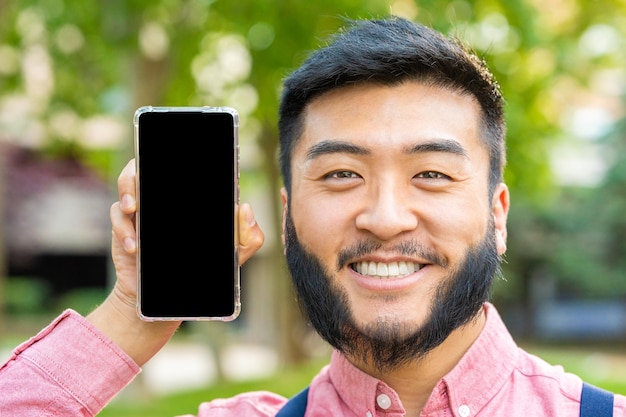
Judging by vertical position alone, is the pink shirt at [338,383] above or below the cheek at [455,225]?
below

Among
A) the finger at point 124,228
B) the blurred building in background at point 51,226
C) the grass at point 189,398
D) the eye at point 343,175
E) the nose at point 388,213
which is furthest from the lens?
the blurred building in background at point 51,226

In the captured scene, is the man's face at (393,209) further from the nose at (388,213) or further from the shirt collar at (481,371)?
the shirt collar at (481,371)

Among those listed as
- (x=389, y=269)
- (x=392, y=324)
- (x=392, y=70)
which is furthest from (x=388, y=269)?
(x=392, y=70)

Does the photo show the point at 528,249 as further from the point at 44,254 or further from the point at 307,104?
the point at 307,104

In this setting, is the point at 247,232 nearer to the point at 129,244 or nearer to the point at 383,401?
the point at 129,244

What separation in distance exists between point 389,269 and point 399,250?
48mm

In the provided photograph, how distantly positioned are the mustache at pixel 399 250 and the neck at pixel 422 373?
22cm

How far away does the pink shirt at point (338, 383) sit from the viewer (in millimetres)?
2033

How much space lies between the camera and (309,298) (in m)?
2.08

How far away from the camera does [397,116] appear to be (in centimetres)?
200

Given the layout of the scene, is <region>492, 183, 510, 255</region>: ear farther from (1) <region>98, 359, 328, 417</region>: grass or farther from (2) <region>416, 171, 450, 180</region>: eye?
(1) <region>98, 359, 328, 417</region>: grass

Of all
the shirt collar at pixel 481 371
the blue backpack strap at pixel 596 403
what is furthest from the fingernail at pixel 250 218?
the blue backpack strap at pixel 596 403

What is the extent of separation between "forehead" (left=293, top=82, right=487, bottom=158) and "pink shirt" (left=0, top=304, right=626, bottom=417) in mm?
488

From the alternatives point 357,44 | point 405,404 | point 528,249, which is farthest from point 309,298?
point 528,249
